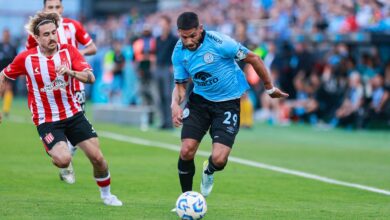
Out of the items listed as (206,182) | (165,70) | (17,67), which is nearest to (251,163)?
(206,182)

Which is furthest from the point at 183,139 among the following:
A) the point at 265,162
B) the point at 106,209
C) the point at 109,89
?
the point at 109,89

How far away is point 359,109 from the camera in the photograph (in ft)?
78.3

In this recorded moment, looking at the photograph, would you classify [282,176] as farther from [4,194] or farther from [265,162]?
[4,194]

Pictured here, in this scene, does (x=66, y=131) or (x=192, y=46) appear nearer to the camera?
(x=192, y=46)

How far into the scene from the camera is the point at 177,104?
35.2ft

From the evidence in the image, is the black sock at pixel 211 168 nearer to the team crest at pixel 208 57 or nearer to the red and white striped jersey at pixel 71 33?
the team crest at pixel 208 57

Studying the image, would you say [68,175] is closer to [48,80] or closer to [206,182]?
[48,80]

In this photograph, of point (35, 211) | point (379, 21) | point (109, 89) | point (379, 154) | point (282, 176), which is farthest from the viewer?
point (109, 89)

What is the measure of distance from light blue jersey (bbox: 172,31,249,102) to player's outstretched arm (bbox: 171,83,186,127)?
92 mm

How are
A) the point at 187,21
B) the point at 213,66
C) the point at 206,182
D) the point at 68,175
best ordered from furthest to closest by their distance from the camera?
the point at 68,175 < the point at 206,182 < the point at 213,66 < the point at 187,21

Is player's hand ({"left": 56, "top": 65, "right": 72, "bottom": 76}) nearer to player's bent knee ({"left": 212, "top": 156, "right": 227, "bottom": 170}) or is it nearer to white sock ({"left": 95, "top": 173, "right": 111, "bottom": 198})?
white sock ({"left": 95, "top": 173, "right": 111, "bottom": 198})

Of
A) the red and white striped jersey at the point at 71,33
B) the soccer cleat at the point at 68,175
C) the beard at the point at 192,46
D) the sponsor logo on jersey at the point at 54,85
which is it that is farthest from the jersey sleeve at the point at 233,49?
the red and white striped jersey at the point at 71,33

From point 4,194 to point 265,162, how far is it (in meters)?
5.94

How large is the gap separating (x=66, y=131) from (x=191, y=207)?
7.20 feet
